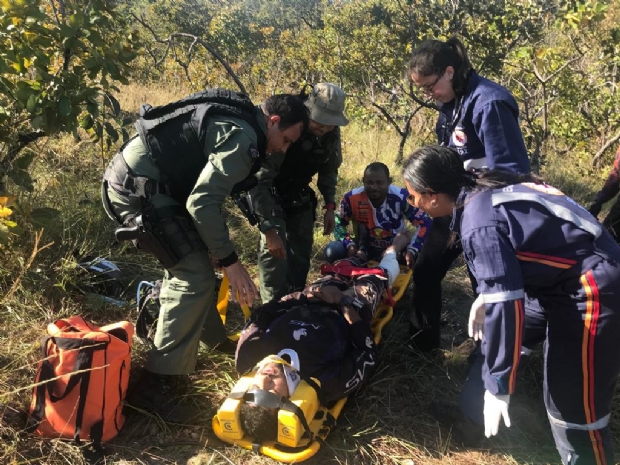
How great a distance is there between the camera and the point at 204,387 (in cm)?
281

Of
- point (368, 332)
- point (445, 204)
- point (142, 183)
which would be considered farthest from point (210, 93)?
point (368, 332)

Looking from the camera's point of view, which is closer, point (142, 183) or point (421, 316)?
point (142, 183)

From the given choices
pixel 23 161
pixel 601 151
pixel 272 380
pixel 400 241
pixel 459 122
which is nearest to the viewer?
pixel 272 380

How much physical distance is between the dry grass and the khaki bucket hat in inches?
67.3

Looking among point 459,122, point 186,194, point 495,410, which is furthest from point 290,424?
point 459,122

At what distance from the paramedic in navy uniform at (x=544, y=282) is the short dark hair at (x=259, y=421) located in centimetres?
103

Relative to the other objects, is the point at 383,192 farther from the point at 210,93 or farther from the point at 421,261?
the point at 210,93

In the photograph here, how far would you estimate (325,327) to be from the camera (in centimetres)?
294

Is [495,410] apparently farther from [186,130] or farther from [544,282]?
[186,130]

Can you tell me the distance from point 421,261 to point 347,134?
6.23m

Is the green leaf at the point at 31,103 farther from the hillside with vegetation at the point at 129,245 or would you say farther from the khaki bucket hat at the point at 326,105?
the khaki bucket hat at the point at 326,105

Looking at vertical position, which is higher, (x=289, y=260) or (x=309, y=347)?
(x=289, y=260)

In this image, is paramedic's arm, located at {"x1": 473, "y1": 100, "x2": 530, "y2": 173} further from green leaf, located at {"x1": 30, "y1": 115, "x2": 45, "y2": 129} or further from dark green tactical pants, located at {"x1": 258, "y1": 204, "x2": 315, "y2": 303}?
green leaf, located at {"x1": 30, "y1": 115, "x2": 45, "y2": 129}

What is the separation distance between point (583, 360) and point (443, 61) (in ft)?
5.77
